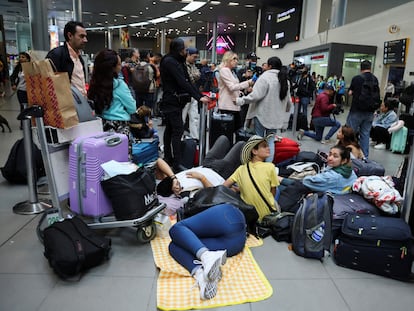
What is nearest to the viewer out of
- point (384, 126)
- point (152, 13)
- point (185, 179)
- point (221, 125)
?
point (185, 179)

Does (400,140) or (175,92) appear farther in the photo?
(400,140)

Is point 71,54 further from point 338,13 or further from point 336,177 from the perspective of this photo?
point 338,13

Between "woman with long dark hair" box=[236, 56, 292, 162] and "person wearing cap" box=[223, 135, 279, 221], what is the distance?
47.2 inches

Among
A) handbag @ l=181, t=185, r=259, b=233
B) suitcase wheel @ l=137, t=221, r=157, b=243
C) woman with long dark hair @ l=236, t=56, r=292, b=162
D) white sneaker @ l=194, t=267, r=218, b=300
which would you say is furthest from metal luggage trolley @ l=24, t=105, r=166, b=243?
woman with long dark hair @ l=236, t=56, r=292, b=162

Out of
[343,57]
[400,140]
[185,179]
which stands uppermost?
[343,57]

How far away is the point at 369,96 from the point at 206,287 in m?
4.35

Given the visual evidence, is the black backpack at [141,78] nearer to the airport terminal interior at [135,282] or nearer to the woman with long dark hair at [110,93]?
the woman with long dark hair at [110,93]

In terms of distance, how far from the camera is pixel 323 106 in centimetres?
711

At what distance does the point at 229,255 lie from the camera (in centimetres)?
250

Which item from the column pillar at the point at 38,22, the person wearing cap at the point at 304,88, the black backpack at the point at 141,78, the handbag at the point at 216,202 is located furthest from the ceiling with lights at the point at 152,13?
the handbag at the point at 216,202

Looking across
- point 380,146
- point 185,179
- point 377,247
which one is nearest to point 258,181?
point 185,179

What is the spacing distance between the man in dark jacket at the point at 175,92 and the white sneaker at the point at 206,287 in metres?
2.21

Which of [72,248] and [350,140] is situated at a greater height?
[350,140]

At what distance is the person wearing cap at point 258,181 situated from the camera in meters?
2.96
